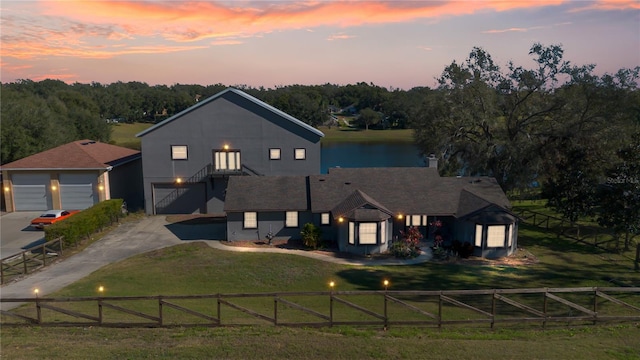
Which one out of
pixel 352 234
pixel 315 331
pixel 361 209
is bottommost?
pixel 352 234

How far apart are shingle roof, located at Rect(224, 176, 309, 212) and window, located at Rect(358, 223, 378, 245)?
409 cm

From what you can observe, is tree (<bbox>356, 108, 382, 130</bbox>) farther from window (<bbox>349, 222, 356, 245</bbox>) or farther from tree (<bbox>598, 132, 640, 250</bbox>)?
window (<bbox>349, 222, 356, 245</bbox>)

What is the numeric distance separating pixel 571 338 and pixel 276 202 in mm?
18325

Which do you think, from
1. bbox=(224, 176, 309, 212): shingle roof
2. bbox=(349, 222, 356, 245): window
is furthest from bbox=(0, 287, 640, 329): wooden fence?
bbox=(224, 176, 309, 212): shingle roof

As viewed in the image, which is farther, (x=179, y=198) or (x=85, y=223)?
(x=179, y=198)

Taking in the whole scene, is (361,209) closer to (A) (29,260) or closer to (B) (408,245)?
(B) (408,245)

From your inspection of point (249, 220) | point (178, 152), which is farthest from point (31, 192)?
point (249, 220)

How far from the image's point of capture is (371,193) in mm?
28500

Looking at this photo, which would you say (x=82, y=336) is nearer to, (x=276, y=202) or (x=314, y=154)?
(x=276, y=202)

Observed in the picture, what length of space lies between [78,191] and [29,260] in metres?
13.9

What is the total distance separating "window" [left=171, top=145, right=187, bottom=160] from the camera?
34156mm

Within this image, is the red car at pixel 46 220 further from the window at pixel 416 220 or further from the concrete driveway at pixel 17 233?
the window at pixel 416 220

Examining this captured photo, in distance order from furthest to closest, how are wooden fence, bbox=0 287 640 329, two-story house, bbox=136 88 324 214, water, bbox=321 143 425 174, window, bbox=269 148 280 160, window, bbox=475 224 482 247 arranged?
water, bbox=321 143 425 174 < window, bbox=269 148 280 160 < two-story house, bbox=136 88 324 214 < window, bbox=475 224 482 247 < wooden fence, bbox=0 287 640 329

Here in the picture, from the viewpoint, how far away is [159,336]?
41.3 ft
